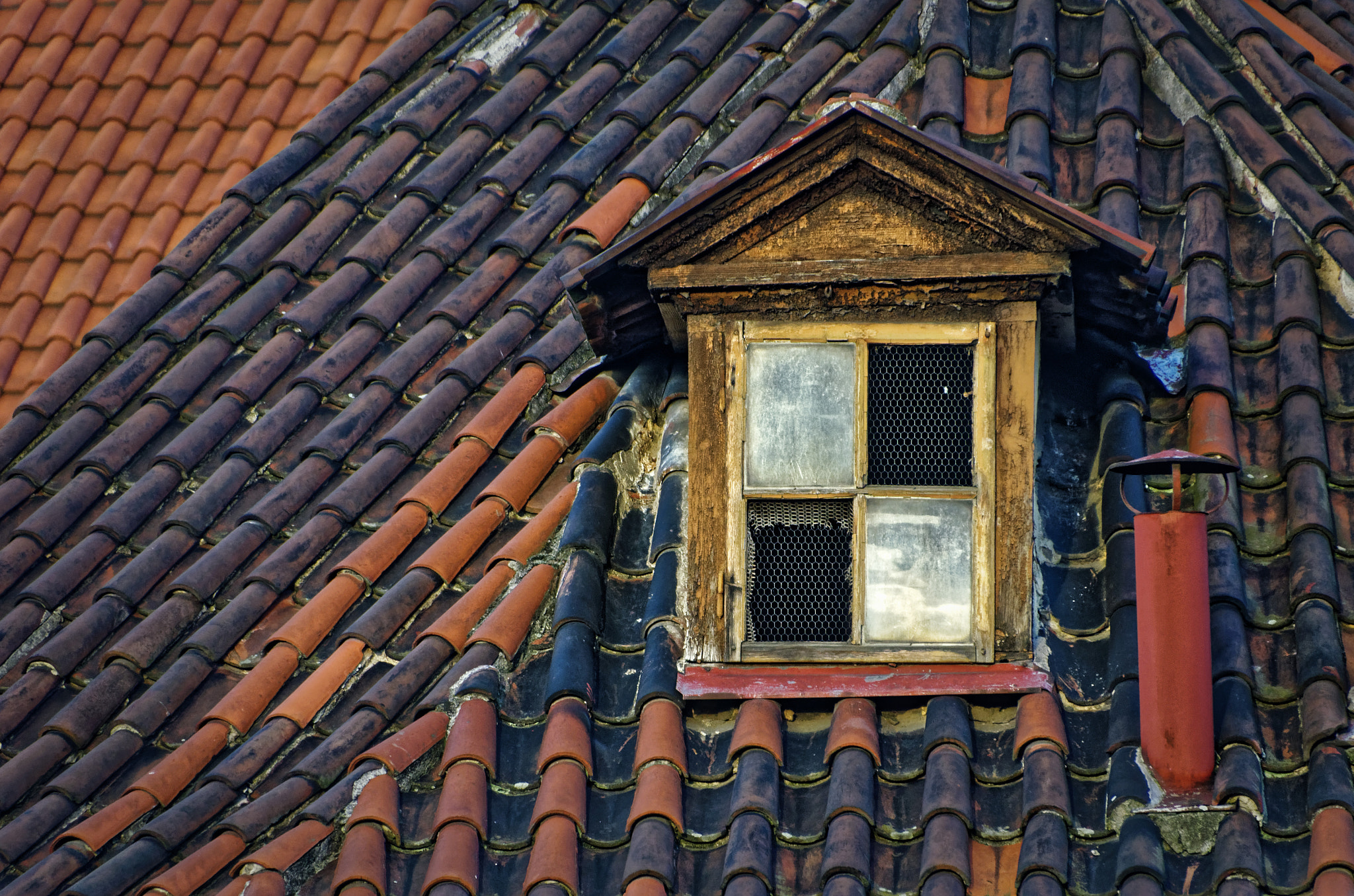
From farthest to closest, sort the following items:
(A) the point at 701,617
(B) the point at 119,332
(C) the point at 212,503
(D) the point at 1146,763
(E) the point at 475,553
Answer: (B) the point at 119,332 → (C) the point at 212,503 → (E) the point at 475,553 → (A) the point at 701,617 → (D) the point at 1146,763

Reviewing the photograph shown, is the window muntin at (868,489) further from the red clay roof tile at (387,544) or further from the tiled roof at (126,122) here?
→ the tiled roof at (126,122)

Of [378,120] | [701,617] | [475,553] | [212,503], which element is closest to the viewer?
[701,617]

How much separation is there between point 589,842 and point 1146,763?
4.42 feet

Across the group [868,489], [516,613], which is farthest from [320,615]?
[868,489]

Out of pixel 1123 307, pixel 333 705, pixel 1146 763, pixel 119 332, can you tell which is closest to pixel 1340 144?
pixel 1123 307

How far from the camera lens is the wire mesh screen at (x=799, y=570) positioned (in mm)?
3883

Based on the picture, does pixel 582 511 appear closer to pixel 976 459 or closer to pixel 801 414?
pixel 801 414

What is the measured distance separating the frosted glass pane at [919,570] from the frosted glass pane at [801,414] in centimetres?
16

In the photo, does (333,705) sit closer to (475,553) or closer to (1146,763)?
(475,553)

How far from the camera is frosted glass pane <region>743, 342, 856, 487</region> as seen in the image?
12.8ft

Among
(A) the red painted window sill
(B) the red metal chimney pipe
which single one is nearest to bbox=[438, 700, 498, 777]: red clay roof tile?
(A) the red painted window sill

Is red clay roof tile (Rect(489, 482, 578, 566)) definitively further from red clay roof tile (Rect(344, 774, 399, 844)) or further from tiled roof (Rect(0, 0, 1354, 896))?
red clay roof tile (Rect(344, 774, 399, 844))

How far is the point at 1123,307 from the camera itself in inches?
159

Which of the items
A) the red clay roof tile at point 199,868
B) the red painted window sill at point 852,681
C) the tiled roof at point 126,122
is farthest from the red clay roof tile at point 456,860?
the tiled roof at point 126,122
